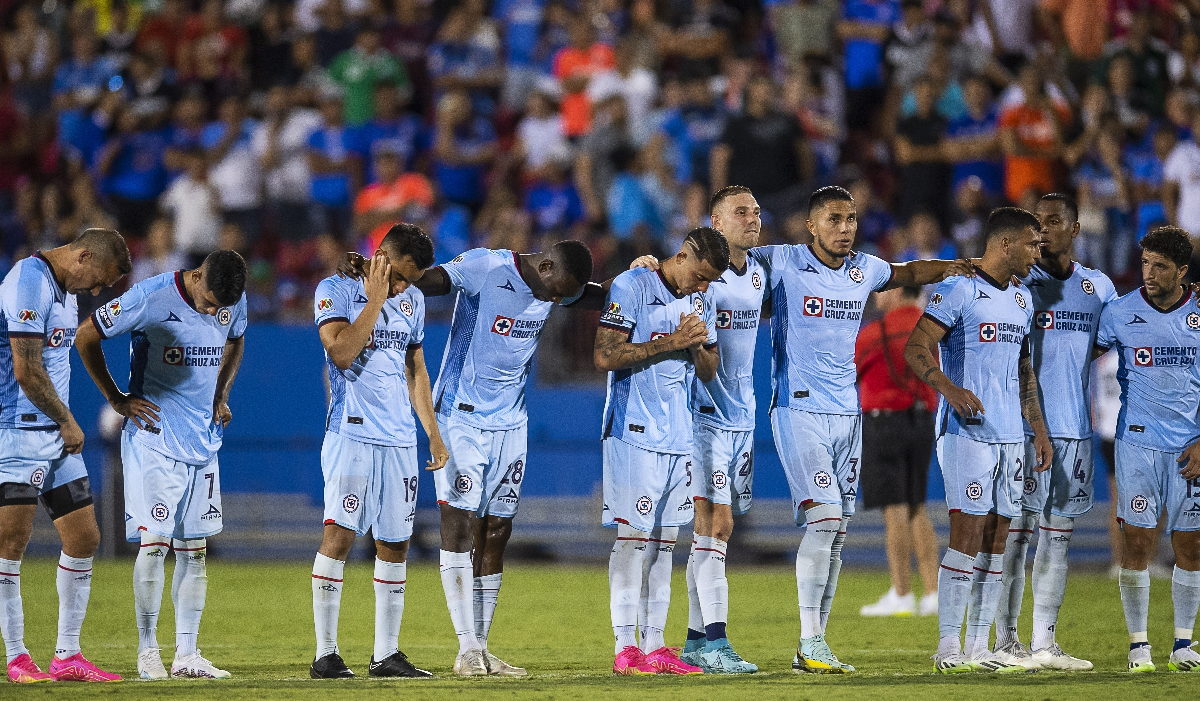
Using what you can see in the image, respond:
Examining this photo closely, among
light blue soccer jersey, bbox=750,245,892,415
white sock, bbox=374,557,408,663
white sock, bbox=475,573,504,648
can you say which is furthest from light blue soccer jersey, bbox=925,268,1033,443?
white sock, bbox=374,557,408,663

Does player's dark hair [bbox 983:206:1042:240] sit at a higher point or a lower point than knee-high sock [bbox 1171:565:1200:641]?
higher

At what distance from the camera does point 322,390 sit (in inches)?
678

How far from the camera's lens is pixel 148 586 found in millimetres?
8711

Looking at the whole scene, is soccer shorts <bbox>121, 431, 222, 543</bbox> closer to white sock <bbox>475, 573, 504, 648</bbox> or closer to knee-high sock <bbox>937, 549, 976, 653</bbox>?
white sock <bbox>475, 573, 504, 648</bbox>

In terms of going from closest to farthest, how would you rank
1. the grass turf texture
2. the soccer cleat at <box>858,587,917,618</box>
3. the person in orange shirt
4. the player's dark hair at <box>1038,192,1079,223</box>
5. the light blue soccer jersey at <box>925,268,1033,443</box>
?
the grass turf texture, the light blue soccer jersey at <box>925,268,1033,443</box>, the player's dark hair at <box>1038,192,1079,223</box>, the soccer cleat at <box>858,587,917,618</box>, the person in orange shirt

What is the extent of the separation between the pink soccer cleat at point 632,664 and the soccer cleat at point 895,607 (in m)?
4.23

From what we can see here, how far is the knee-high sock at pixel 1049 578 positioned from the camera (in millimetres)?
9312

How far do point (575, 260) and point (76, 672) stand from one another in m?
3.93

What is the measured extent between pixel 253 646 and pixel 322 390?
6.87 m

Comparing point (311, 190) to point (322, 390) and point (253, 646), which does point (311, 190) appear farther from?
point (253, 646)

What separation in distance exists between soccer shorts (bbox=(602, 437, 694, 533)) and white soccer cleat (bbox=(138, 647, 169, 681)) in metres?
2.84

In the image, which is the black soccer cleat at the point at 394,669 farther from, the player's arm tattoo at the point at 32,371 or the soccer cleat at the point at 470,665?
the player's arm tattoo at the point at 32,371

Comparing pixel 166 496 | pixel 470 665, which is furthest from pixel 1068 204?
pixel 166 496

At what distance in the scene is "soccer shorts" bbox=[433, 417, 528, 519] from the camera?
345 inches
